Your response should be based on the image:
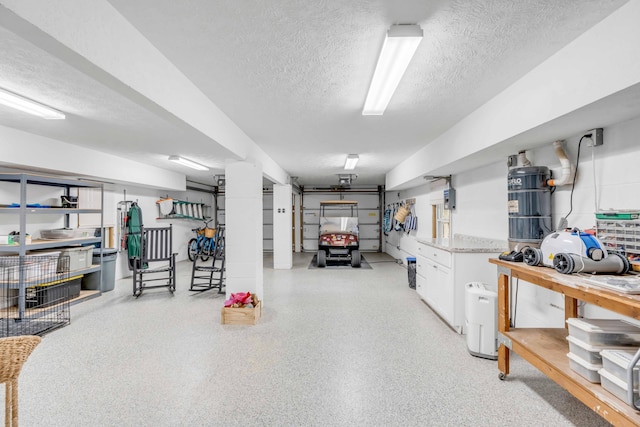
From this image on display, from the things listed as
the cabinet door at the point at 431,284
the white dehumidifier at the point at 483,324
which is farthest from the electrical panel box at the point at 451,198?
the white dehumidifier at the point at 483,324

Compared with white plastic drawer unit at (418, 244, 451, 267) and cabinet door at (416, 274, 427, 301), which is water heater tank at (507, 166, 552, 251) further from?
cabinet door at (416, 274, 427, 301)

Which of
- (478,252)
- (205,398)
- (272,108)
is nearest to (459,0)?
(272,108)

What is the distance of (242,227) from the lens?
4.14 meters

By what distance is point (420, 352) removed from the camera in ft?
9.68

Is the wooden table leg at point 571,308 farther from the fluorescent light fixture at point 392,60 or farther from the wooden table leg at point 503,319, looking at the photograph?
the fluorescent light fixture at point 392,60

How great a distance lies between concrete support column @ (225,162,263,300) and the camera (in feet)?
13.6

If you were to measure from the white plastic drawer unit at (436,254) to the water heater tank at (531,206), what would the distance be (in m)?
0.88

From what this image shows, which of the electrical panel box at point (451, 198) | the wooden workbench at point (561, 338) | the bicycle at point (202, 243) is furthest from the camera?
the bicycle at point (202, 243)

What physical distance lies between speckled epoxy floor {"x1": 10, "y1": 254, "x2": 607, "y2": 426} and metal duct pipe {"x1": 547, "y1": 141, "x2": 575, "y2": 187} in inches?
68.6

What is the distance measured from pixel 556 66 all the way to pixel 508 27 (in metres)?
0.60

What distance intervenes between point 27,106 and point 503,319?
4835 mm

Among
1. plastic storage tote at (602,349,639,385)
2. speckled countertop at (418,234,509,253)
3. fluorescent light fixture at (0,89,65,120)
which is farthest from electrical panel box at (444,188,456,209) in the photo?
fluorescent light fixture at (0,89,65,120)

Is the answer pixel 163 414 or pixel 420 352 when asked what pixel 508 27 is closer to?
pixel 420 352

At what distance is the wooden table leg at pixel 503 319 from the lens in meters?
2.44
